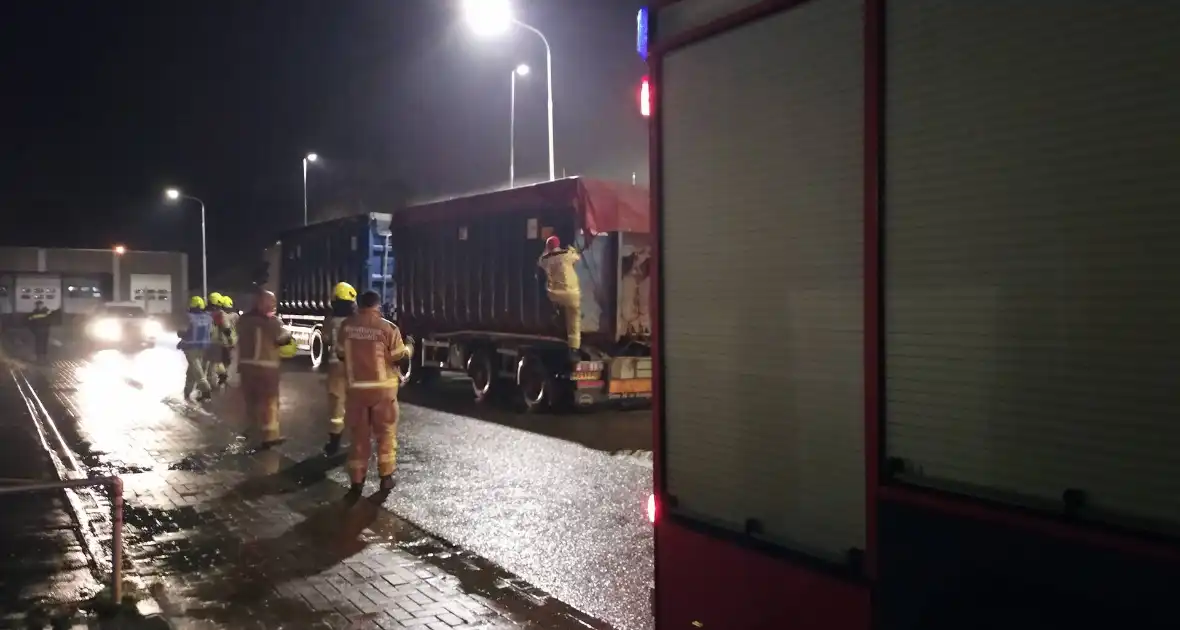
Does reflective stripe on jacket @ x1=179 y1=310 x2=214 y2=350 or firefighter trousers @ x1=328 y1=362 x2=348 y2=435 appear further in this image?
reflective stripe on jacket @ x1=179 y1=310 x2=214 y2=350

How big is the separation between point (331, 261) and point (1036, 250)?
19.2 m

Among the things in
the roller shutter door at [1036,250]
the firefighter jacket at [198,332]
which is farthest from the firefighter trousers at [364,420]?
the firefighter jacket at [198,332]

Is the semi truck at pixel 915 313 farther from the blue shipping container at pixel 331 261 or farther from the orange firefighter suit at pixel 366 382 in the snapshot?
the blue shipping container at pixel 331 261

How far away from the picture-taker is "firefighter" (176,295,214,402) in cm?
1399

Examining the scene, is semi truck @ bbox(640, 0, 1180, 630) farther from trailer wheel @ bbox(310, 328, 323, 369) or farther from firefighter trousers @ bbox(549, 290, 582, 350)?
trailer wheel @ bbox(310, 328, 323, 369)

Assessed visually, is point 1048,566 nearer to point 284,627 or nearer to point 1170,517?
point 1170,517

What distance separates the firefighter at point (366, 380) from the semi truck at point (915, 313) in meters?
4.69

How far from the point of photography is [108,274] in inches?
2096

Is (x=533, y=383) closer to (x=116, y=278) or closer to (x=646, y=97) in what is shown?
(x=646, y=97)

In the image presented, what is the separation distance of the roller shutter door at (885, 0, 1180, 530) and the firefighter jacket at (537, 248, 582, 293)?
386 inches

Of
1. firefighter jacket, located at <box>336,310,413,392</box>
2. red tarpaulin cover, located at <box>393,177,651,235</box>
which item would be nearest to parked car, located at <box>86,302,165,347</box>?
red tarpaulin cover, located at <box>393,177,651,235</box>

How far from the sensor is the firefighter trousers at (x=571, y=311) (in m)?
12.5

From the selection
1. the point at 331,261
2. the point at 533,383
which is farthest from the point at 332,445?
the point at 331,261

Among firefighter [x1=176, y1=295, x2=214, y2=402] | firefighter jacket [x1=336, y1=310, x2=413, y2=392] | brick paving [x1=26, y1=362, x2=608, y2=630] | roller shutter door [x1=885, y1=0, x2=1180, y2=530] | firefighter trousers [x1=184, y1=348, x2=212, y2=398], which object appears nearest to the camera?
roller shutter door [x1=885, y1=0, x2=1180, y2=530]
